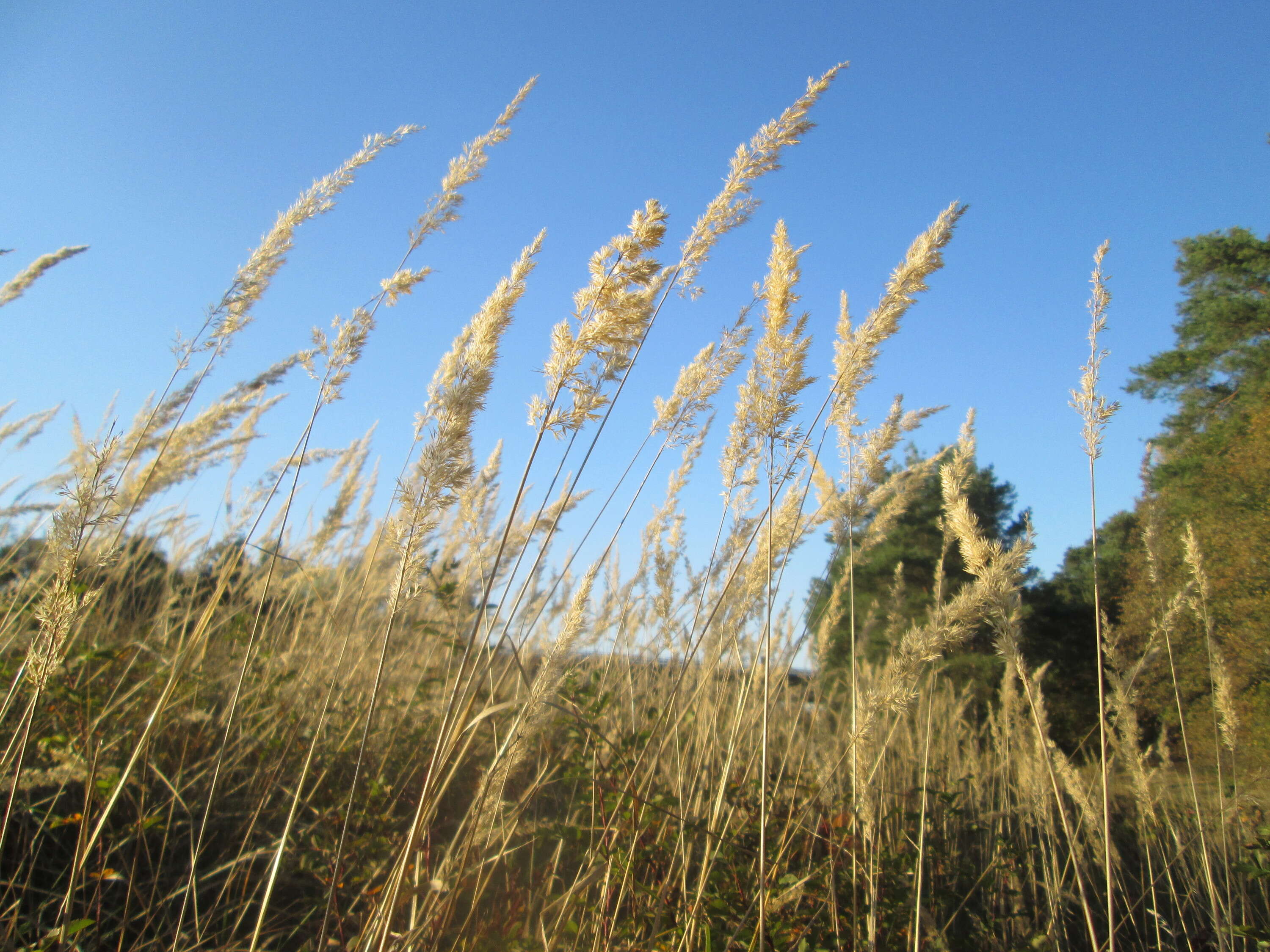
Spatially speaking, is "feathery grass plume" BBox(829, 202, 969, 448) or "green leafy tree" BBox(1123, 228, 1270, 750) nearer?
"feathery grass plume" BBox(829, 202, 969, 448)

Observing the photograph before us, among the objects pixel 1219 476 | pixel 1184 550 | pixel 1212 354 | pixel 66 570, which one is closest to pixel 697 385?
pixel 66 570

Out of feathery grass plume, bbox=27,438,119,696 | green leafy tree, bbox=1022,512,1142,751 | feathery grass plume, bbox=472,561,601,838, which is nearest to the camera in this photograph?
feathery grass plume, bbox=27,438,119,696

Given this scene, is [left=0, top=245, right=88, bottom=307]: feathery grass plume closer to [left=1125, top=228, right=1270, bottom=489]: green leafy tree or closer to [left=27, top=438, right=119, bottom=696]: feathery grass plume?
[left=27, top=438, right=119, bottom=696]: feathery grass plume

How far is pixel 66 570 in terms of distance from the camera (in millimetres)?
1086

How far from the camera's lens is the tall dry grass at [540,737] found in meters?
1.25

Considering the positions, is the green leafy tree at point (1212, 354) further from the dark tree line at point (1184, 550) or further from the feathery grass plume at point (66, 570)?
the feathery grass plume at point (66, 570)

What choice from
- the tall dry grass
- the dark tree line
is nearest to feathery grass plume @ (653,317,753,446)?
the tall dry grass

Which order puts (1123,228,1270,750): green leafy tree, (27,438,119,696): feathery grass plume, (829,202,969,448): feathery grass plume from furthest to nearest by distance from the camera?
(1123,228,1270,750): green leafy tree → (829,202,969,448): feathery grass plume → (27,438,119,696): feathery grass plume

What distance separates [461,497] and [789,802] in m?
1.71

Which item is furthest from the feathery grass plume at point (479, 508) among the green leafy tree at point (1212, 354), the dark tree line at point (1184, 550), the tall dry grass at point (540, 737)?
the green leafy tree at point (1212, 354)

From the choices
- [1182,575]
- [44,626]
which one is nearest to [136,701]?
[44,626]

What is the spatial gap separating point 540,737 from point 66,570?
1.34 m

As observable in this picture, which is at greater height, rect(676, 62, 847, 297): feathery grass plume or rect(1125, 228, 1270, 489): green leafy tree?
rect(1125, 228, 1270, 489): green leafy tree

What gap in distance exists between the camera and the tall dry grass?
4.09ft
